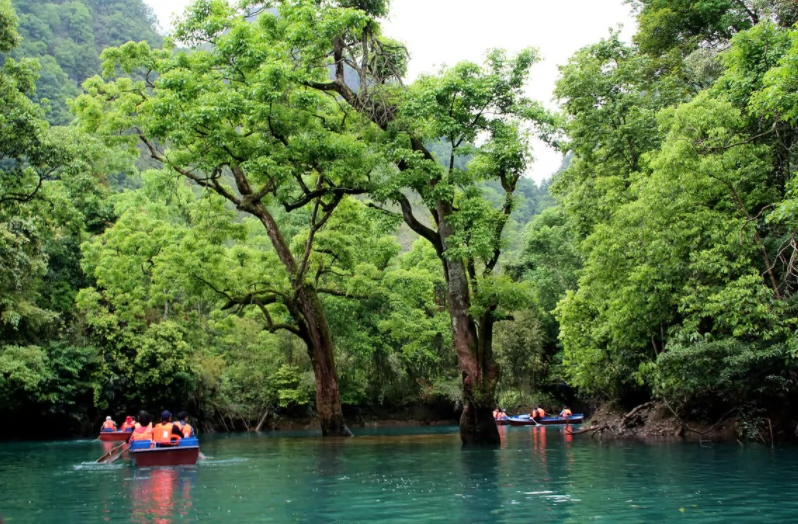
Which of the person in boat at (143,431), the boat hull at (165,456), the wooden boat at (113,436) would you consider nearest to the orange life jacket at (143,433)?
the person in boat at (143,431)

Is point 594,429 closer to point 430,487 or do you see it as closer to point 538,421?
point 538,421

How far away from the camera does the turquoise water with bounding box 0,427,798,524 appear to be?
30.4 ft

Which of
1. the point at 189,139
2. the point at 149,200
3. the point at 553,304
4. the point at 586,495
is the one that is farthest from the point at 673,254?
the point at 149,200

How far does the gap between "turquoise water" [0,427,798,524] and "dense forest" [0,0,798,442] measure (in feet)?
11.1

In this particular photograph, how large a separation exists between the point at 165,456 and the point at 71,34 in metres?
106

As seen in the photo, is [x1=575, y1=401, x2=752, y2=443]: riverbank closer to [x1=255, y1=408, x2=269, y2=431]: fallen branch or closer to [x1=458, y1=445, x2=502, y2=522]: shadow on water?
[x1=458, y1=445, x2=502, y2=522]: shadow on water

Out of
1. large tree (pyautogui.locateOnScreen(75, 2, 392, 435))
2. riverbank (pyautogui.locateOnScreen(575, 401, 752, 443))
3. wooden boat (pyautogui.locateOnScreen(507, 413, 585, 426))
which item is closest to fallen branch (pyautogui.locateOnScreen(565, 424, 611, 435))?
riverbank (pyautogui.locateOnScreen(575, 401, 752, 443))

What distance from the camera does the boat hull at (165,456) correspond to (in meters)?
17.0

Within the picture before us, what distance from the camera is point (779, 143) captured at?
61.7 ft

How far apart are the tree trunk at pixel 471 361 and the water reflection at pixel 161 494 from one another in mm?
7653

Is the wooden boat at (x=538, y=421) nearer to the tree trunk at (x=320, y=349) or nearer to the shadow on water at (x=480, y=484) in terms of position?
the tree trunk at (x=320, y=349)

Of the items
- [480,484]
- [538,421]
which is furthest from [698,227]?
[538,421]

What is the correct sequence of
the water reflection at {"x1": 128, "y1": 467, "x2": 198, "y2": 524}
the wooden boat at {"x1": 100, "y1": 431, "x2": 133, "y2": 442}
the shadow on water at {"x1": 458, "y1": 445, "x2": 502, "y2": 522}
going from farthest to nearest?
the wooden boat at {"x1": 100, "y1": 431, "x2": 133, "y2": 442} < the water reflection at {"x1": 128, "y1": 467, "x2": 198, "y2": 524} < the shadow on water at {"x1": 458, "y1": 445, "x2": 502, "y2": 522}

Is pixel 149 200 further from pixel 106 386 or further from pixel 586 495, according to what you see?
pixel 586 495
